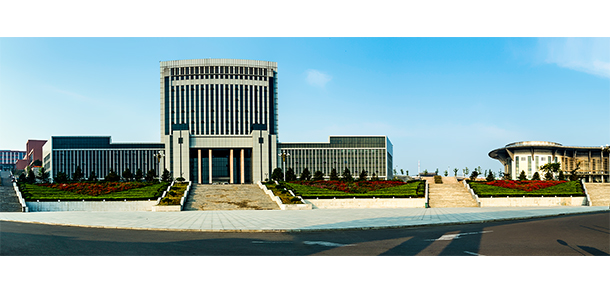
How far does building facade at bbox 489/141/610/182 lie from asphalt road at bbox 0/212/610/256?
90813mm

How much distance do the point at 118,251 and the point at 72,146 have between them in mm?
85864

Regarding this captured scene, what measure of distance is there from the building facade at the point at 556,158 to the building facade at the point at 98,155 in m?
81.4

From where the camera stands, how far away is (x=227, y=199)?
1361 inches

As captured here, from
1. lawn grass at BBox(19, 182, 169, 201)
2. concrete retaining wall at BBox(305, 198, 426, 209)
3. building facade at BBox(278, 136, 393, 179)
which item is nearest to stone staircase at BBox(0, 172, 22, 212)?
lawn grass at BBox(19, 182, 169, 201)

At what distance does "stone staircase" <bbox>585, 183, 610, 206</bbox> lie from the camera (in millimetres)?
36456

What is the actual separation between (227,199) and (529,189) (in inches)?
1093

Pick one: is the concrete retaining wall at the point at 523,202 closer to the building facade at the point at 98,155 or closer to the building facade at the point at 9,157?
the building facade at the point at 98,155

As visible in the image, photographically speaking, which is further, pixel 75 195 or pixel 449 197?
pixel 449 197

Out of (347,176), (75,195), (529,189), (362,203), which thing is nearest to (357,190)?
(362,203)

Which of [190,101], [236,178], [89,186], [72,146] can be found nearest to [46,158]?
[72,146]

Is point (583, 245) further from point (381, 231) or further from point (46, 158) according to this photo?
point (46, 158)

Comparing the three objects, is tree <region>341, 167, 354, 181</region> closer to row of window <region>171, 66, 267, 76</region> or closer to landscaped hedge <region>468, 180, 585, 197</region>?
landscaped hedge <region>468, 180, 585, 197</region>

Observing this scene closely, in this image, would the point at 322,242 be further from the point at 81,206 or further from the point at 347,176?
the point at 347,176

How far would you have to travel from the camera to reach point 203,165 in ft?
273
